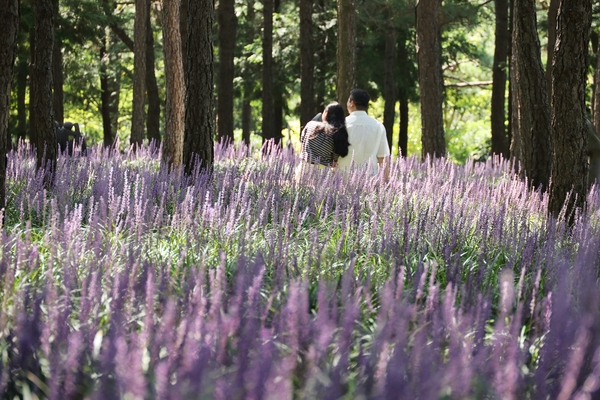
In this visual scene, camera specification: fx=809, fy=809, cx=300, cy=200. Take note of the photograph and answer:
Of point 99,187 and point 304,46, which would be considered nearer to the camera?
Answer: point 99,187

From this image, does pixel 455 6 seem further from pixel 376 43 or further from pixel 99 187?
pixel 99 187

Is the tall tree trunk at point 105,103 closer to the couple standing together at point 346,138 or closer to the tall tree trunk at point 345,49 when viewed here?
the tall tree trunk at point 345,49

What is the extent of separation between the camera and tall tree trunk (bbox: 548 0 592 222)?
Result: 7.54 m

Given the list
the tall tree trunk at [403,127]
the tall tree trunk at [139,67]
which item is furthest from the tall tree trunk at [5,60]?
the tall tree trunk at [403,127]

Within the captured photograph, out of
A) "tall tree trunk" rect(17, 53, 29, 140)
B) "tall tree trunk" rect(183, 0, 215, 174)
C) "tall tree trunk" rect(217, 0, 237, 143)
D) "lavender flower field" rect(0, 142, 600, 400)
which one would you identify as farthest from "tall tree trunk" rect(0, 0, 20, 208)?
"tall tree trunk" rect(17, 53, 29, 140)

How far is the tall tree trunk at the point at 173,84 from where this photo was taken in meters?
13.1

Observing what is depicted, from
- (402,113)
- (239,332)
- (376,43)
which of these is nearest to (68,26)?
(376,43)

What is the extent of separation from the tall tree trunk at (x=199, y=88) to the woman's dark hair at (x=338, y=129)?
4.91ft

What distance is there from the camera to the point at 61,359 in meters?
3.24

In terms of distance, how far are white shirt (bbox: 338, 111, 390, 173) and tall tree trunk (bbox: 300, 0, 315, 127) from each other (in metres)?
8.26

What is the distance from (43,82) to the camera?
916 centimetres

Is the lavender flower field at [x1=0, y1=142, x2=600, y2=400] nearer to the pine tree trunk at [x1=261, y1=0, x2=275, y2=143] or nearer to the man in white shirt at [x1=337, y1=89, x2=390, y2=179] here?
the man in white shirt at [x1=337, y1=89, x2=390, y2=179]

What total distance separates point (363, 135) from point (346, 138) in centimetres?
22

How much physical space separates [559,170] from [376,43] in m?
16.3
